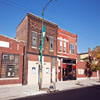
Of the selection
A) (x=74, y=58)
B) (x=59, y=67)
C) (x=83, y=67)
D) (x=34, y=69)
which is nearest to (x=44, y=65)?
(x=34, y=69)

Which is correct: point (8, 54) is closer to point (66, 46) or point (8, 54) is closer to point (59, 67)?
point (59, 67)

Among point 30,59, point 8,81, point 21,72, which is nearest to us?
point 8,81

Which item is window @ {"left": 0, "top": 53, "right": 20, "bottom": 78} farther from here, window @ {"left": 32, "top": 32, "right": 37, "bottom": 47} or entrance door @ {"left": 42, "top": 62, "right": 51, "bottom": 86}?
entrance door @ {"left": 42, "top": 62, "right": 51, "bottom": 86}

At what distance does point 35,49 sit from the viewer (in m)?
20.3

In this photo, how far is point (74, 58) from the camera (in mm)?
27344

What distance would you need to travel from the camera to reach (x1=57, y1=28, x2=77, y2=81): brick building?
24047mm

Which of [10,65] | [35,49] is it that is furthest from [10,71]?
[35,49]

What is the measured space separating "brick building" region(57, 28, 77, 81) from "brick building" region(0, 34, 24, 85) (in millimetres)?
8331

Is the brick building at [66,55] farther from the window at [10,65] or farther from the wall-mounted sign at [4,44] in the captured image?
the wall-mounted sign at [4,44]

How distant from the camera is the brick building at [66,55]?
24.0m

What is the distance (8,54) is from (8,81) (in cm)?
360

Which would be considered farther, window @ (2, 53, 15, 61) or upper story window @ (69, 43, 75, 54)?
upper story window @ (69, 43, 75, 54)

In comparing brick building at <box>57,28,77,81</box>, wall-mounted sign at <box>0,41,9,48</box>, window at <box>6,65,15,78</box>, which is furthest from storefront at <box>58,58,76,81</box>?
wall-mounted sign at <box>0,41,9,48</box>

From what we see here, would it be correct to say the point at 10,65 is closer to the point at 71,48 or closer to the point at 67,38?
the point at 67,38
